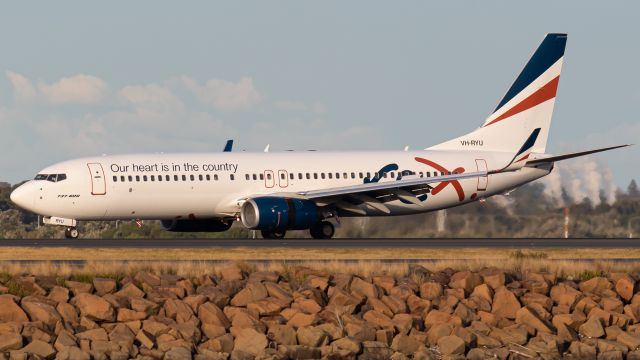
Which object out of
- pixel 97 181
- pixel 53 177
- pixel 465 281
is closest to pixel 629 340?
pixel 465 281

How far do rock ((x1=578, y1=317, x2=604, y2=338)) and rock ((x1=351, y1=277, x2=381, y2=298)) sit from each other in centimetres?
408

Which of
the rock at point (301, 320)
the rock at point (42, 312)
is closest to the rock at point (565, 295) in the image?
the rock at point (301, 320)

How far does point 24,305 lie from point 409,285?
25.6ft

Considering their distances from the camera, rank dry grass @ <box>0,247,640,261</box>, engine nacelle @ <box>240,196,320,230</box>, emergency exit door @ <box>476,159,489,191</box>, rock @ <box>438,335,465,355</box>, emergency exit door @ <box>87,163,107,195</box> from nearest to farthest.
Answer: rock @ <box>438,335,465,355</box>
dry grass @ <box>0,247,640,261</box>
engine nacelle @ <box>240,196,320,230</box>
emergency exit door @ <box>87,163,107,195</box>
emergency exit door @ <box>476,159,489,191</box>

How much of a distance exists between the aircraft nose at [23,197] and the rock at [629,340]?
87.6 ft

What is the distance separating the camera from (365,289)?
26.1m

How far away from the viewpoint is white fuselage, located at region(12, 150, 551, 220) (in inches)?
1821

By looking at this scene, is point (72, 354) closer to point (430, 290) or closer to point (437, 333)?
point (437, 333)

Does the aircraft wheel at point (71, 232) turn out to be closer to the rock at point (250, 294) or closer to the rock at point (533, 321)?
the rock at point (250, 294)

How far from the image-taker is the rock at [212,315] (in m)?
24.4

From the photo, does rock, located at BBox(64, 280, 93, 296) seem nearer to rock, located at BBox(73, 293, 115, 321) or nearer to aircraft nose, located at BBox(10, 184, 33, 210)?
rock, located at BBox(73, 293, 115, 321)

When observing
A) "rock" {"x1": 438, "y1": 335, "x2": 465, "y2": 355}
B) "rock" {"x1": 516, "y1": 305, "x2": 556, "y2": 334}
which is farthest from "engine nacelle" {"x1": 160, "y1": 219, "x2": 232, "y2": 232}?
"rock" {"x1": 438, "y1": 335, "x2": 465, "y2": 355}

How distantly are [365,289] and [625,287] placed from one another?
568cm

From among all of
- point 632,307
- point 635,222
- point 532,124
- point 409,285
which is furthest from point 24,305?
point 635,222
